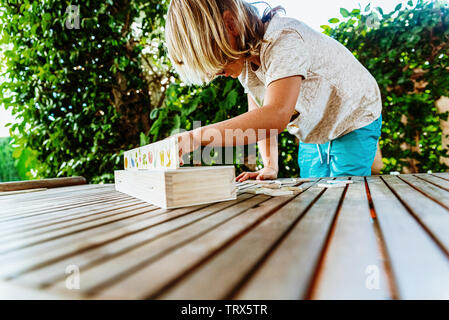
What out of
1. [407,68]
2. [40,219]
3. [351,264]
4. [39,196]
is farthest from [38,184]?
[407,68]

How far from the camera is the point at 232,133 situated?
0.91m

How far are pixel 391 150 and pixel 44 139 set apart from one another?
11.1ft

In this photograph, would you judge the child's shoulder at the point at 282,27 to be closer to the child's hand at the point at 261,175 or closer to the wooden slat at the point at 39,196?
the child's hand at the point at 261,175

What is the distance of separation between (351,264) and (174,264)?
0.20m

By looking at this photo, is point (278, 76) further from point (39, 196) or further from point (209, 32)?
point (39, 196)

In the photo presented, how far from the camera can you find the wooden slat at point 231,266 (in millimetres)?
250

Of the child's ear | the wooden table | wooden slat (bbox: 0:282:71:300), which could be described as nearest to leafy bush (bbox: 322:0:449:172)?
the child's ear

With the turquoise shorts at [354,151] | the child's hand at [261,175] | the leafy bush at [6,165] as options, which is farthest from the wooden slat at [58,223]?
the leafy bush at [6,165]

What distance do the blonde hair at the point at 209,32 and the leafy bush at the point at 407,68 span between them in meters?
1.27

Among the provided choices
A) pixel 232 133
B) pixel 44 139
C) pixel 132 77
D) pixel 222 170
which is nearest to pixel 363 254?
pixel 222 170

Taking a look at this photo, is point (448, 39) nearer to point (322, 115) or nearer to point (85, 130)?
point (322, 115)

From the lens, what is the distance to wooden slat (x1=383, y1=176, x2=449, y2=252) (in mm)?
388

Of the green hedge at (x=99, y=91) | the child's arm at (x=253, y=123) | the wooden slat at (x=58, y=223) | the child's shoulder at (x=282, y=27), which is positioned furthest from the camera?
the green hedge at (x=99, y=91)

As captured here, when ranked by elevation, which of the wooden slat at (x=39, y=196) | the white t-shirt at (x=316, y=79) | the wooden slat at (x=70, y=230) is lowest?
the wooden slat at (x=39, y=196)
